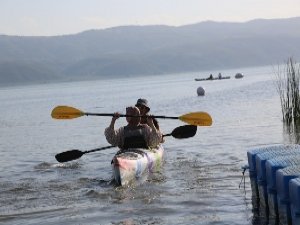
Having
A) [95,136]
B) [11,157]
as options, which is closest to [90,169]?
[11,157]

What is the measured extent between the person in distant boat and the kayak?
9.6 inches

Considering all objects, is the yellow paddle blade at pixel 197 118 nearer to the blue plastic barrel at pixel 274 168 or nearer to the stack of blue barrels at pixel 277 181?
the stack of blue barrels at pixel 277 181

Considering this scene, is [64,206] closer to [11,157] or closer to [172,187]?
[172,187]

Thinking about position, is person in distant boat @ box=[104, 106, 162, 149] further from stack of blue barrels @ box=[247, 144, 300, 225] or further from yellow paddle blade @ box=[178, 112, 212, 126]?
stack of blue barrels @ box=[247, 144, 300, 225]

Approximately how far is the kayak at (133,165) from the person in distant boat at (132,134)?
24cm

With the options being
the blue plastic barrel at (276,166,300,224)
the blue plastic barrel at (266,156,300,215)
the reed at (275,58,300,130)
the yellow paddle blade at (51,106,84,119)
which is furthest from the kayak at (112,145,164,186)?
the reed at (275,58,300,130)

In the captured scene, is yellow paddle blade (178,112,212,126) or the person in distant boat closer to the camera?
the person in distant boat

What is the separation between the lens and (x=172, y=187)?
12867 millimetres

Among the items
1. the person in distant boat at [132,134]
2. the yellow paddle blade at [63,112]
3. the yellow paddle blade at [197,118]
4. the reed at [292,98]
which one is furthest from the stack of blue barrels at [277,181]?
the reed at [292,98]

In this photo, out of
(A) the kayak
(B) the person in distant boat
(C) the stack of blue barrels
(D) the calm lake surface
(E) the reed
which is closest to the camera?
(C) the stack of blue barrels

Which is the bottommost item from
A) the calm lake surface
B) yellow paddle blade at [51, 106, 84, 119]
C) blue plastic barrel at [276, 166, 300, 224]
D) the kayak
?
the calm lake surface

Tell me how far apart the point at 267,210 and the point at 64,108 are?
320 inches

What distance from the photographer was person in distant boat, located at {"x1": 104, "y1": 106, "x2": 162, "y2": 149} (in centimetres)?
1371

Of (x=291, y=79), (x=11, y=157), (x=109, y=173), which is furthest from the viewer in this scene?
(x=11, y=157)
